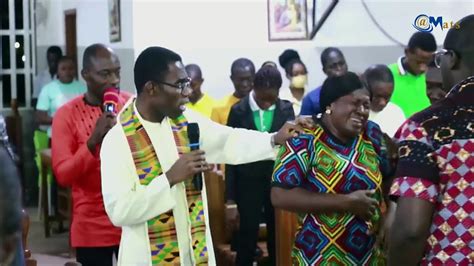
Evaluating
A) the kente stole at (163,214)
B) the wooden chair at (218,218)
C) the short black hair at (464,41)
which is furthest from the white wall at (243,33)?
the short black hair at (464,41)

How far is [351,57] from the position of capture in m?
9.12

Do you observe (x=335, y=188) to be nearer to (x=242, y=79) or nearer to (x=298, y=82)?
(x=242, y=79)

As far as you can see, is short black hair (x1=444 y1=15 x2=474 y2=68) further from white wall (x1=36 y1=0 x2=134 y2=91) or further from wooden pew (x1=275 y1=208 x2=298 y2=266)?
white wall (x1=36 y1=0 x2=134 y2=91)

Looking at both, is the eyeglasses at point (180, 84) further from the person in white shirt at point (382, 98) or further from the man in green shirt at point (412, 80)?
the man in green shirt at point (412, 80)

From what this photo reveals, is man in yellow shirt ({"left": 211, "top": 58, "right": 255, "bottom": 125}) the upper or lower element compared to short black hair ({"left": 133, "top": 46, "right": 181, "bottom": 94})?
lower

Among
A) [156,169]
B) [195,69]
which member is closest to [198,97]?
[195,69]

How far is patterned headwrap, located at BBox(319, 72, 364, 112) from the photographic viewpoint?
147 inches

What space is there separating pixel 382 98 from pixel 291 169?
2.17 m

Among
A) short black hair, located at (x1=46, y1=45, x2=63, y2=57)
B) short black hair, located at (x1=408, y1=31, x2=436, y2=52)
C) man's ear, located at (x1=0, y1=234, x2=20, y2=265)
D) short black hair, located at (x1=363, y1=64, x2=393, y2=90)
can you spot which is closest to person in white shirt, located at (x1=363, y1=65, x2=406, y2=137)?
short black hair, located at (x1=363, y1=64, x2=393, y2=90)

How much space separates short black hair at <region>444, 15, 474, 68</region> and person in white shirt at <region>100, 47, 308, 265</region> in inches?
43.4

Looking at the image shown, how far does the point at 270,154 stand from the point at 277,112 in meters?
2.80

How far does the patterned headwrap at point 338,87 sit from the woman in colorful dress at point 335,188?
70 mm

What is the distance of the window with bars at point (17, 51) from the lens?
1180 centimetres

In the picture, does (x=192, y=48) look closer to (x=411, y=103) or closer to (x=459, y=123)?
(x=411, y=103)
